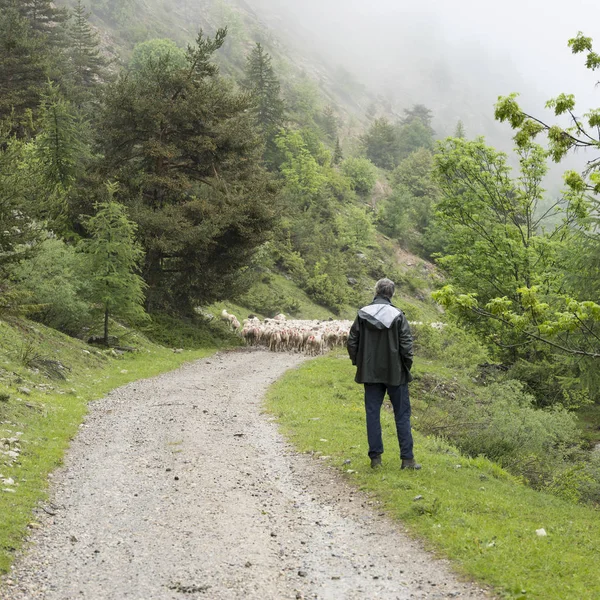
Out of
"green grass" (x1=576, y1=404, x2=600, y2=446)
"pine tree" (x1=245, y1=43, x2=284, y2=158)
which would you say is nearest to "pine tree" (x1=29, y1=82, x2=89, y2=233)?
"green grass" (x1=576, y1=404, x2=600, y2=446)

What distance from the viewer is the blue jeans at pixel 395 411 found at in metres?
8.15

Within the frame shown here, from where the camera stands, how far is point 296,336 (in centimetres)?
2673

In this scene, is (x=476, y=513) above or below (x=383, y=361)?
below

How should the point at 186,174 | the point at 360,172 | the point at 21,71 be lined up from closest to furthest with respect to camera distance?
the point at 186,174 < the point at 21,71 < the point at 360,172

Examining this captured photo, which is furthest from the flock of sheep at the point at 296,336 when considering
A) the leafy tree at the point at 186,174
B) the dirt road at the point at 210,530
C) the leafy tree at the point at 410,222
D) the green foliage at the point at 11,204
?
the leafy tree at the point at 410,222

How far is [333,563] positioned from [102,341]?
54.1 ft

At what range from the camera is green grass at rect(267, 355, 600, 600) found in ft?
17.3

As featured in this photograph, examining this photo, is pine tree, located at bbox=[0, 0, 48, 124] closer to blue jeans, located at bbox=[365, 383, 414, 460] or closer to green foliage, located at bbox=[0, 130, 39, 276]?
green foliage, located at bbox=[0, 130, 39, 276]

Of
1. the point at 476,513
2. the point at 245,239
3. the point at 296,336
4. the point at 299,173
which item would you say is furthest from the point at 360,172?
the point at 476,513

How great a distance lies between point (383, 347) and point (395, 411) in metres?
0.92

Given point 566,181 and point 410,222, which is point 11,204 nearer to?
point 566,181

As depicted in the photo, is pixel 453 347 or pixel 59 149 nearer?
pixel 453 347

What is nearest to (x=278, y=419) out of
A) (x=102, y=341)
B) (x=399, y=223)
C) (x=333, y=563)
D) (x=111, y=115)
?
(x=333, y=563)

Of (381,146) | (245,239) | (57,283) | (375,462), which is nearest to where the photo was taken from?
(375,462)
